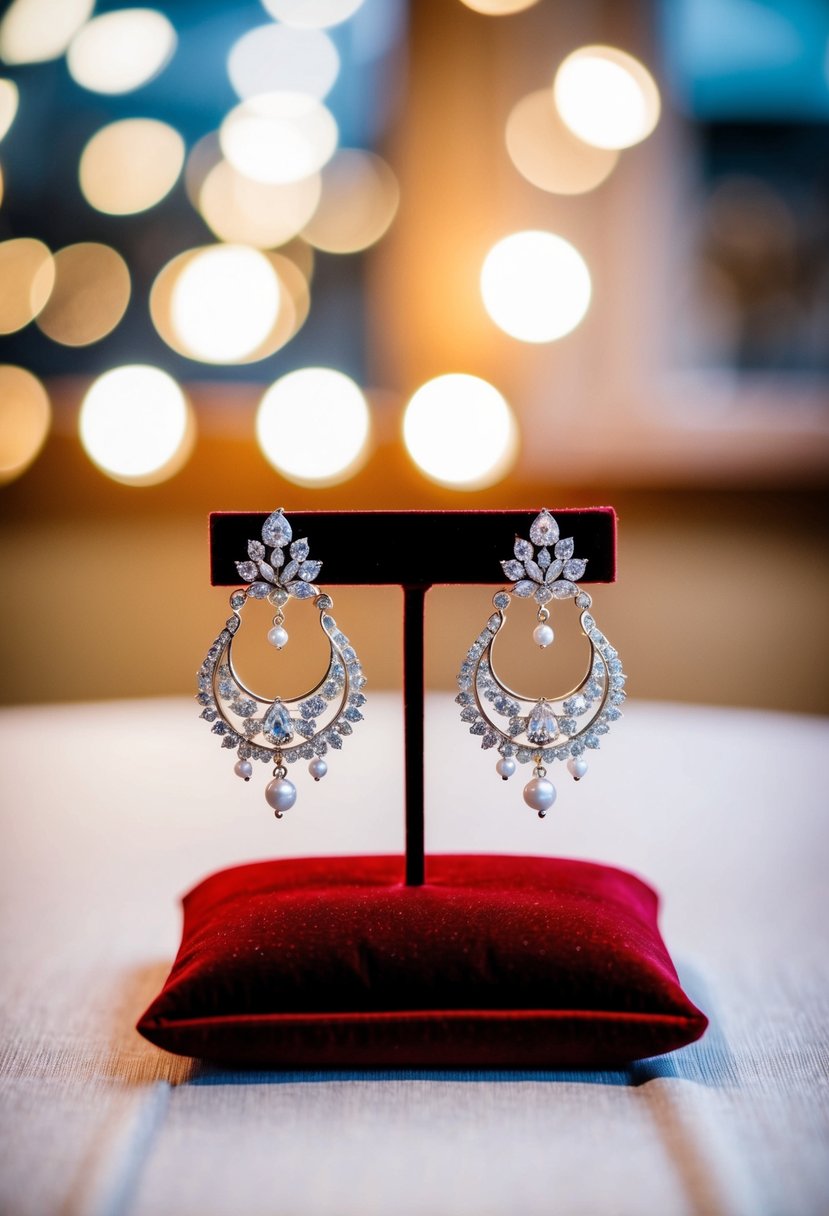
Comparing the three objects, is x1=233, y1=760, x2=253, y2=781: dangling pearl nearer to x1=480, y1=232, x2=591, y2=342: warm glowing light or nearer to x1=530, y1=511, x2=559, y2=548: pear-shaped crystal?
x1=530, y1=511, x2=559, y2=548: pear-shaped crystal

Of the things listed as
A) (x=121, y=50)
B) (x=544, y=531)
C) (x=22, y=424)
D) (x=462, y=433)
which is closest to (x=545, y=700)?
(x=544, y=531)

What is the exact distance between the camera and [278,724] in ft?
2.42

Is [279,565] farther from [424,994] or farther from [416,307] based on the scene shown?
[416,307]

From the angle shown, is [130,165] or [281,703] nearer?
[281,703]

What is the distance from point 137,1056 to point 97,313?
5.30ft

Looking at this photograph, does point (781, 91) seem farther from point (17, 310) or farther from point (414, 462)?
point (17, 310)

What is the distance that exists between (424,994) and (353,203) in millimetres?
1672

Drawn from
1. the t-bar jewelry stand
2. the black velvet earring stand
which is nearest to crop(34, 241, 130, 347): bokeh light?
the t-bar jewelry stand

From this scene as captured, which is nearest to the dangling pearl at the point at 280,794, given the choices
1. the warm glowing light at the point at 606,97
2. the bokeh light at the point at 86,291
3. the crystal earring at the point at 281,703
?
the crystal earring at the point at 281,703

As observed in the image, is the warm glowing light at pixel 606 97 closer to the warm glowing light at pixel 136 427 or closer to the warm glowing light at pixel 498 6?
the warm glowing light at pixel 498 6

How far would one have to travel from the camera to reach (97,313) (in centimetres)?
195

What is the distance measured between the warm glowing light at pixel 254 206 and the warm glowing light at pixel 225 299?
34 mm

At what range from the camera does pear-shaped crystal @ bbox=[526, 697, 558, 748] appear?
0.74 meters

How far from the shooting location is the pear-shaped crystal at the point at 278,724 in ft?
2.42
